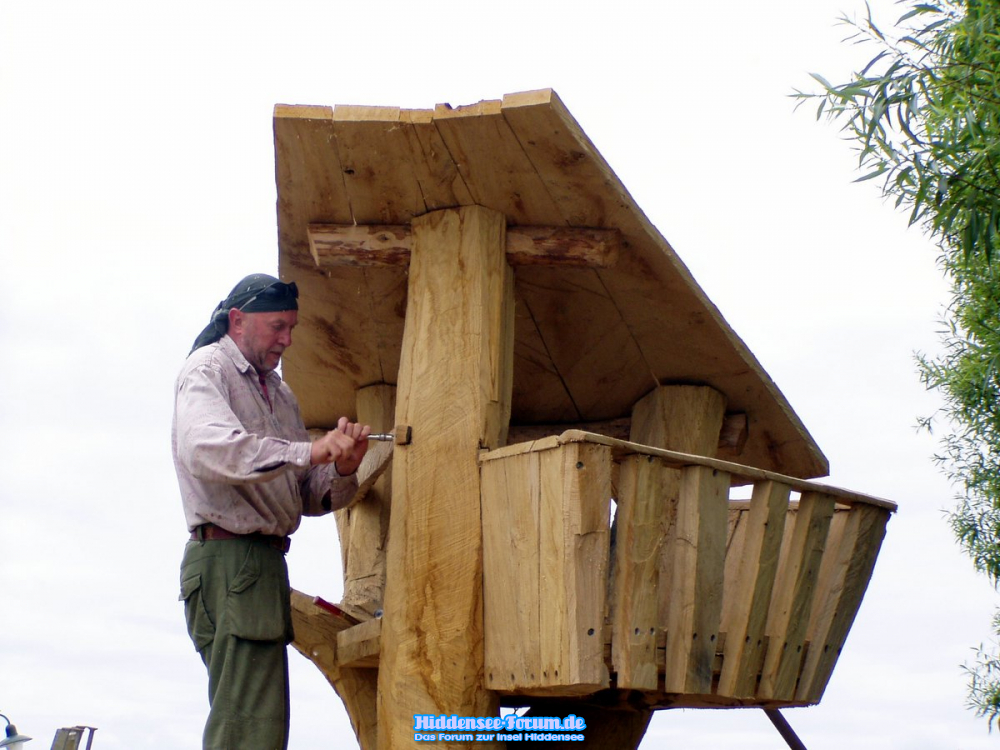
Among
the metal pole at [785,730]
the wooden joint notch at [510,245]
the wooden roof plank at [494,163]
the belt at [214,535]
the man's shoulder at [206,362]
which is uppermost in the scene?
the wooden roof plank at [494,163]

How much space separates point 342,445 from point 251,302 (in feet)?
2.69

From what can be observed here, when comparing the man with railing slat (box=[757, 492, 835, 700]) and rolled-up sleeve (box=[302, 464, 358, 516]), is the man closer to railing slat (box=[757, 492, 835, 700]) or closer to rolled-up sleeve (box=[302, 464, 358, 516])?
rolled-up sleeve (box=[302, 464, 358, 516])

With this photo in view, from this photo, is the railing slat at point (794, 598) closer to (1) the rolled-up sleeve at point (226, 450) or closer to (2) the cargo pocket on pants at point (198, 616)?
(1) the rolled-up sleeve at point (226, 450)

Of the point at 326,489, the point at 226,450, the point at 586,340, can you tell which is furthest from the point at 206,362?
the point at 586,340

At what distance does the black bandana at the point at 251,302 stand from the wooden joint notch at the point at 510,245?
1.34ft

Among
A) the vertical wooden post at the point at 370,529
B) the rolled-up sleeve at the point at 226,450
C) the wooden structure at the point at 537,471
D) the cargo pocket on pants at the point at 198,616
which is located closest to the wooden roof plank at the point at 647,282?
the wooden structure at the point at 537,471

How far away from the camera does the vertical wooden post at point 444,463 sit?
15.5ft

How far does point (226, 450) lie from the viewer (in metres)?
4.30

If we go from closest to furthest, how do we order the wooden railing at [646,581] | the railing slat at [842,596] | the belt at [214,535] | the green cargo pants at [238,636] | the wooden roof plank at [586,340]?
the wooden railing at [646,581]
the green cargo pants at [238,636]
the belt at [214,535]
the railing slat at [842,596]
the wooden roof plank at [586,340]

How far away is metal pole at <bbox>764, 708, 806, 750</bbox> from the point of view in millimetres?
A: 5957

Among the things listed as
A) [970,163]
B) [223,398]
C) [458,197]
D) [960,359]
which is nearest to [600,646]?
[223,398]

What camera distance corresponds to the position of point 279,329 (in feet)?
16.4

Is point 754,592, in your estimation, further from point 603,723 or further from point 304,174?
point 304,174

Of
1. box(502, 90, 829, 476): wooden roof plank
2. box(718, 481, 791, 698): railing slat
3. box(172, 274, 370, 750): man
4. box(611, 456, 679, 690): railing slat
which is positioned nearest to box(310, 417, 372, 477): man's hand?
box(172, 274, 370, 750): man
